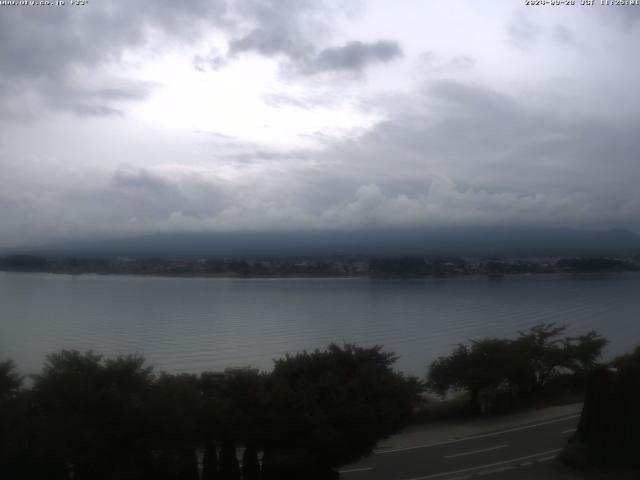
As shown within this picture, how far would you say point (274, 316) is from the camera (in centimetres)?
3331

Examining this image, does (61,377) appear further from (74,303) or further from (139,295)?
(139,295)

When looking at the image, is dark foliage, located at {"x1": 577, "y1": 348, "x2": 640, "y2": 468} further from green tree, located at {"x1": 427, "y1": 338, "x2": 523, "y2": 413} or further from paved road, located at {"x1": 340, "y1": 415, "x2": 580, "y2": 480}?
green tree, located at {"x1": 427, "y1": 338, "x2": 523, "y2": 413}

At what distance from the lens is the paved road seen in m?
10.1

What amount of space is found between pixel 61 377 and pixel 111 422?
882 mm

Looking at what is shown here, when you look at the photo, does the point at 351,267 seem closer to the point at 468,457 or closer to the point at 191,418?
the point at 468,457

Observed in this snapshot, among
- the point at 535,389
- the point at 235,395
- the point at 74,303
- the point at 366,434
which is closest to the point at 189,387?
the point at 235,395

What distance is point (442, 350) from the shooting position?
2491 centimetres

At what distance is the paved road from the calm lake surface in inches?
326

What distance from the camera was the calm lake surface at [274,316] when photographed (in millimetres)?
23781

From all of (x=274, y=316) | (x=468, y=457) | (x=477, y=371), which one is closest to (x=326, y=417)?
(x=468, y=457)

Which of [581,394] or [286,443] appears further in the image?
[581,394]

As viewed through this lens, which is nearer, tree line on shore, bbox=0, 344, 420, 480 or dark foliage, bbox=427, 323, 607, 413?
tree line on shore, bbox=0, 344, 420, 480

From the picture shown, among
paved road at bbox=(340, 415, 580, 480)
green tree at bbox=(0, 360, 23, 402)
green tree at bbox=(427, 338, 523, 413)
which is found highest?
green tree at bbox=(0, 360, 23, 402)

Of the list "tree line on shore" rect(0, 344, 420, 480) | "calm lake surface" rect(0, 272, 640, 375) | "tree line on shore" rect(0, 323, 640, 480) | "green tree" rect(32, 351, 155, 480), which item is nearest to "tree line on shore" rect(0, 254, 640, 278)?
"calm lake surface" rect(0, 272, 640, 375)
